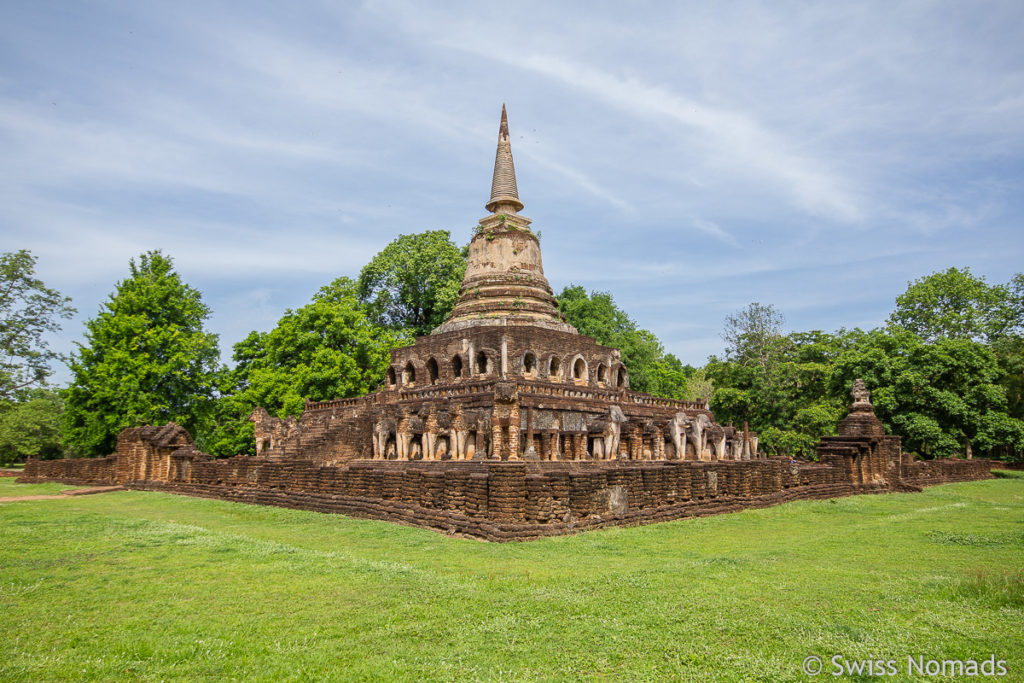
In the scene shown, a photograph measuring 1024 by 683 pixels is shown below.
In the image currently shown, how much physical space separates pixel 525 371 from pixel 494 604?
18569 mm

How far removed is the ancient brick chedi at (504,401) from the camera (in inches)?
820

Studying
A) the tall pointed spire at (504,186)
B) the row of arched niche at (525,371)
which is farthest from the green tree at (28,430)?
the tall pointed spire at (504,186)

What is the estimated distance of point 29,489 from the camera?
76.2 feet

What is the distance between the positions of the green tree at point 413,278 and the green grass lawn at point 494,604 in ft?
91.8

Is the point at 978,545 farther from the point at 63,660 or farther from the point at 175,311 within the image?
the point at 175,311

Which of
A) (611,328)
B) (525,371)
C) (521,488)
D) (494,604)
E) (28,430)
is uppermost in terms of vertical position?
(611,328)

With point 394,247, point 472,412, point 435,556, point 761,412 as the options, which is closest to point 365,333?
point 394,247

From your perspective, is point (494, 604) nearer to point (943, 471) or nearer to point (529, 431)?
point (529, 431)

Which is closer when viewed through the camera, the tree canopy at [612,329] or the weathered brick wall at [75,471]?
the weathered brick wall at [75,471]

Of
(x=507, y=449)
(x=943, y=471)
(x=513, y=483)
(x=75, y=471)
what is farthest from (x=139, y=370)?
(x=943, y=471)

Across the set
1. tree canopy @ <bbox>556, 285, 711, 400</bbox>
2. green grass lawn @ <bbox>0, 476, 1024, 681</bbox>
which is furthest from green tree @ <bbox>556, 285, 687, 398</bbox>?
green grass lawn @ <bbox>0, 476, 1024, 681</bbox>

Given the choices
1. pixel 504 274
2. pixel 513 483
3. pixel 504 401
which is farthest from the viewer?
pixel 504 274

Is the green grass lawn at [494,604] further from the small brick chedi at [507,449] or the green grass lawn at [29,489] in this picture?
the green grass lawn at [29,489]

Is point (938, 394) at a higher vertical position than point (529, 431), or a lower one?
higher
